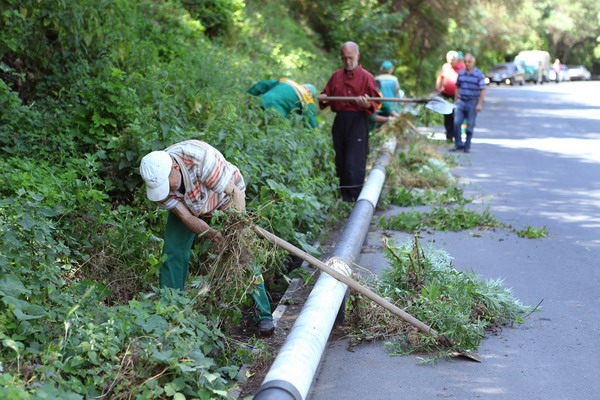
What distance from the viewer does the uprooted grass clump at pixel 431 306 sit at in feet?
17.4

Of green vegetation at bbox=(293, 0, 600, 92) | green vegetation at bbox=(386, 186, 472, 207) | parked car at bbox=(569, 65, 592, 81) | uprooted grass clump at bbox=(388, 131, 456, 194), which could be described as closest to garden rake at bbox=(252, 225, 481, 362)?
green vegetation at bbox=(386, 186, 472, 207)

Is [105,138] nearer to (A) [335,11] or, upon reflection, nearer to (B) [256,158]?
(B) [256,158]

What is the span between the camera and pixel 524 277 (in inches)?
274

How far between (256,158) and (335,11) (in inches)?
730

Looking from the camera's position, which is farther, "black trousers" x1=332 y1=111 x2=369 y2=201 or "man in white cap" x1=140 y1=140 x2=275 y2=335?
"black trousers" x1=332 y1=111 x2=369 y2=201

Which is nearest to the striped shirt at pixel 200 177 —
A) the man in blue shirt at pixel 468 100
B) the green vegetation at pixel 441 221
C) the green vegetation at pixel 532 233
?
the green vegetation at pixel 441 221

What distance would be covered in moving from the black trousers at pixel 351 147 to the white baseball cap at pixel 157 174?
16.4ft

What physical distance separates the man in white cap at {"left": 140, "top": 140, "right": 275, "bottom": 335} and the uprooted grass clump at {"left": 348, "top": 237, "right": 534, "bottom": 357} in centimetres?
74

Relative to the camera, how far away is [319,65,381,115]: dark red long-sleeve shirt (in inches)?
385

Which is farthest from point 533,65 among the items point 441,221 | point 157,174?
point 157,174

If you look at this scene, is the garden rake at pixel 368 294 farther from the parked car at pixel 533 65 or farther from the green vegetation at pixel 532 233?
the parked car at pixel 533 65

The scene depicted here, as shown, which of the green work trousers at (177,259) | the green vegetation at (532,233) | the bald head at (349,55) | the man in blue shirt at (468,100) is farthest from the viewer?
the man in blue shirt at (468,100)

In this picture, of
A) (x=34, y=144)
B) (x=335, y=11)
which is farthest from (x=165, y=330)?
A: (x=335, y=11)

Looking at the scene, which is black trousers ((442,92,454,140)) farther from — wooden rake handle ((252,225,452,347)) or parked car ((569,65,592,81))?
parked car ((569,65,592,81))
